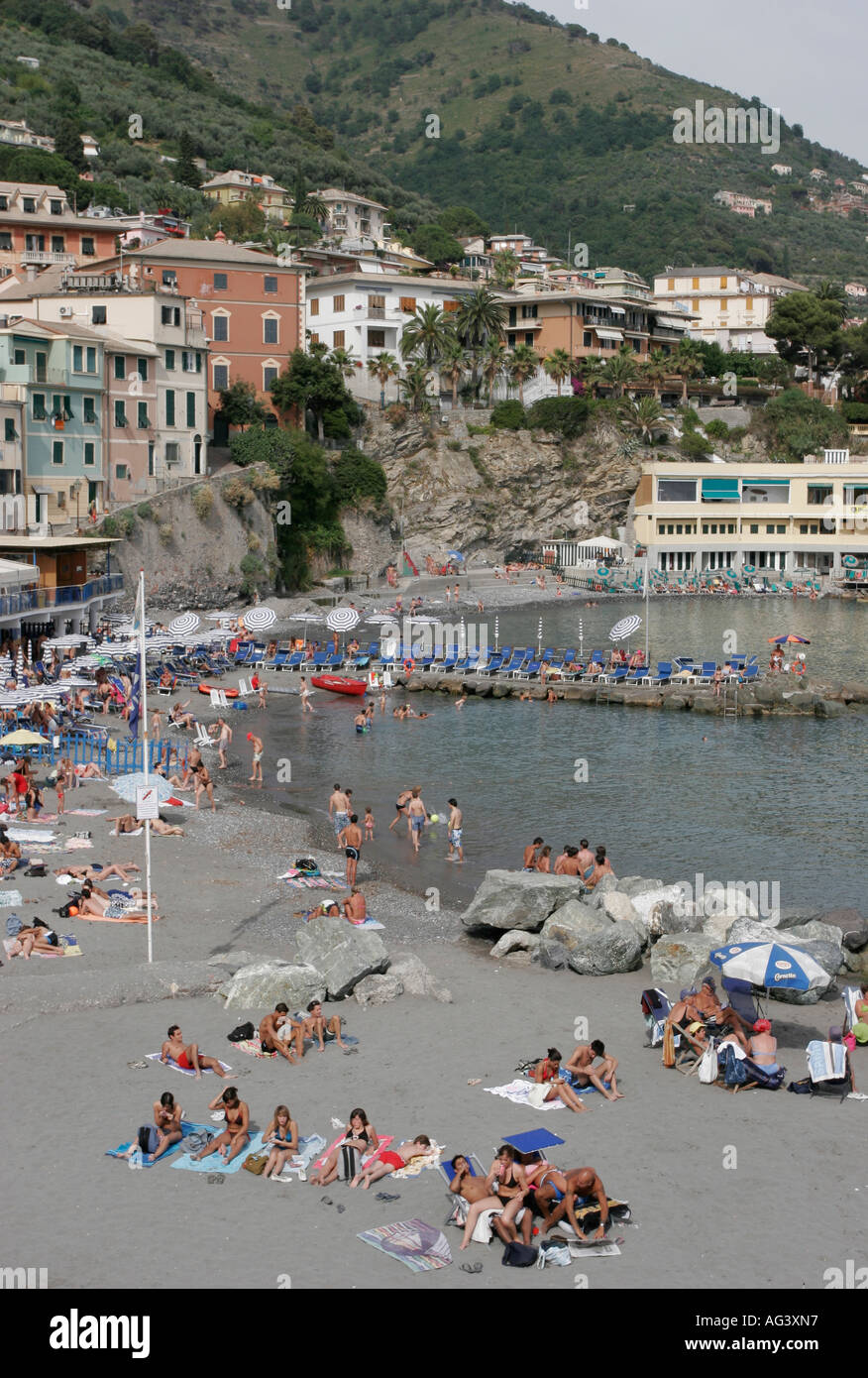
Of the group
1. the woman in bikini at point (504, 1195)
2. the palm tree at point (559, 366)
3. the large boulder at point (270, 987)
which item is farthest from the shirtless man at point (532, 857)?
the palm tree at point (559, 366)

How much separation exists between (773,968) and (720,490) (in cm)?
7706

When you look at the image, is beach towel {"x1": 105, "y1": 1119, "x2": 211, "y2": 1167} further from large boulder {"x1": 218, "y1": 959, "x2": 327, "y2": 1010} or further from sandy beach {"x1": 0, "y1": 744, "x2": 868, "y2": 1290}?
large boulder {"x1": 218, "y1": 959, "x2": 327, "y2": 1010}

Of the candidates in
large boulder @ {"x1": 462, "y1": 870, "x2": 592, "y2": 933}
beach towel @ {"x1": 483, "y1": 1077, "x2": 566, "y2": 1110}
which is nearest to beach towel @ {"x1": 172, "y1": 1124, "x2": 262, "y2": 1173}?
beach towel @ {"x1": 483, "y1": 1077, "x2": 566, "y2": 1110}

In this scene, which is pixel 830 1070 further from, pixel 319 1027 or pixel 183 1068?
pixel 183 1068

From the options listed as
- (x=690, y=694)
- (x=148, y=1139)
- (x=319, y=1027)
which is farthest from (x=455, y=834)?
(x=690, y=694)

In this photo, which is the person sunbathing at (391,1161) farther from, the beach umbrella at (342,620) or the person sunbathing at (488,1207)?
the beach umbrella at (342,620)

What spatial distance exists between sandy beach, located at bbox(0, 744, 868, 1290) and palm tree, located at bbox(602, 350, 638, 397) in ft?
253

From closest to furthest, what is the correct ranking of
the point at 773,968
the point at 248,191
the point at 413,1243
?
1. the point at 413,1243
2. the point at 773,968
3. the point at 248,191

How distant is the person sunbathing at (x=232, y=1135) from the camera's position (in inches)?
489

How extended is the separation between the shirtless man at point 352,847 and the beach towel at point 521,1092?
31.5 ft

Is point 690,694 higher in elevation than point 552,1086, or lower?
lower

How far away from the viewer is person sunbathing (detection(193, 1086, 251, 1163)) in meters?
12.4

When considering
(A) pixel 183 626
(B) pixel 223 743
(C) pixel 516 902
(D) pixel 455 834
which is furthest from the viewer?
(A) pixel 183 626

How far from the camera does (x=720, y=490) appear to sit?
89.9 m
